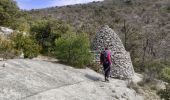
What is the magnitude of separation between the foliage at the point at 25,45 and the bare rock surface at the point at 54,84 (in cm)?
264

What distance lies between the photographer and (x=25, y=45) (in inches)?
893

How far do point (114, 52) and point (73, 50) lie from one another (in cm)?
284

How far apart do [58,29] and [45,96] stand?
454 inches

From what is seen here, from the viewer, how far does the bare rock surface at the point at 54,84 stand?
14.4 metres

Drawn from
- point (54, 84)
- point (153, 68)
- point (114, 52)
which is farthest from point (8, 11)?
point (54, 84)

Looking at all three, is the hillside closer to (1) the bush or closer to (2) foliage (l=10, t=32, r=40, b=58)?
(2) foliage (l=10, t=32, r=40, b=58)

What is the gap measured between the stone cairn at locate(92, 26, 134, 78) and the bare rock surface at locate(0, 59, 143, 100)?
3.06 ft

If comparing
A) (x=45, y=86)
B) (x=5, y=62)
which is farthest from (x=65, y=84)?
(x=5, y=62)

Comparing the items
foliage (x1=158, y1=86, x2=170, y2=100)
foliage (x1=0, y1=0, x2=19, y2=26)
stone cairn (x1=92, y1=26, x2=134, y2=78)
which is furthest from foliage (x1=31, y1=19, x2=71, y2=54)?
foliage (x1=158, y1=86, x2=170, y2=100)

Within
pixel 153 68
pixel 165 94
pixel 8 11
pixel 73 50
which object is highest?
pixel 8 11

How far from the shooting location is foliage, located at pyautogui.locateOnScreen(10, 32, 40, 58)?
22.2 metres

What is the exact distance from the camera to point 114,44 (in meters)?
23.4

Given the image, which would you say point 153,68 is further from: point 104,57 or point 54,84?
point 54,84

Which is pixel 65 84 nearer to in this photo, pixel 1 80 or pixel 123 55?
pixel 1 80
